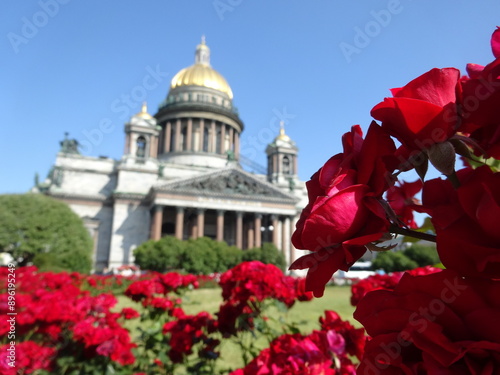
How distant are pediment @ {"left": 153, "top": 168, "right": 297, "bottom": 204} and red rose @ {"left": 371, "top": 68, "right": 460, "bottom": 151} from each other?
32287 millimetres

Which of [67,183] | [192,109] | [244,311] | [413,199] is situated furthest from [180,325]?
[192,109]

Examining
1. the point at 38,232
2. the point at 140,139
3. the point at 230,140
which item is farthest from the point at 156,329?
the point at 230,140

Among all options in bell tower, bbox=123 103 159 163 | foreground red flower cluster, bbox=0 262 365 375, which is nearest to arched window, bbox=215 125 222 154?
bell tower, bbox=123 103 159 163

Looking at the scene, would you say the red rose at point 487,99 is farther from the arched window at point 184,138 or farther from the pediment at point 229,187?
the arched window at point 184,138

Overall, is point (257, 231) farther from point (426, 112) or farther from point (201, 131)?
point (426, 112)

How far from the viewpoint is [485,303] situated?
0.64 m

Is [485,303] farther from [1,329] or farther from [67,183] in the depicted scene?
[67,183]

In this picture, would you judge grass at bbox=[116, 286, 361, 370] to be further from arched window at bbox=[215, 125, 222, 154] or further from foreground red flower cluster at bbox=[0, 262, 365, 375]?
arched window at bbox=[215, 125, 222, 154]

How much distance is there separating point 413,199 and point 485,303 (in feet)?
3.28

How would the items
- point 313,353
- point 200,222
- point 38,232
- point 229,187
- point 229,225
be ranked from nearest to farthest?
point 313,353 → point 38,232 → point 200,222 → point 229,187 → point 229,225

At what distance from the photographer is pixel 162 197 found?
32031mm

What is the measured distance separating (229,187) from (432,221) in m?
34.4

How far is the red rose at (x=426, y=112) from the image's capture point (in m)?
0.74

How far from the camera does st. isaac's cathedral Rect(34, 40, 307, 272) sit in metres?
32.9
